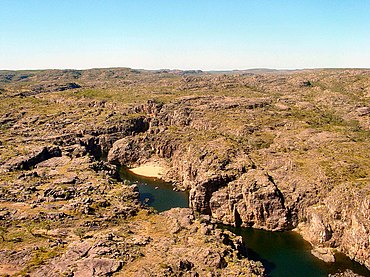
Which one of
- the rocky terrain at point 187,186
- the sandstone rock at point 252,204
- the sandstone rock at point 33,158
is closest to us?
the rocky terrain at point 187,186

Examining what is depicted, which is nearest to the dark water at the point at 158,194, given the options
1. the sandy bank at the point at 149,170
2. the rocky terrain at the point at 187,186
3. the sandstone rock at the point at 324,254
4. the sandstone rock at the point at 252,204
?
the sandy bank at the point at 149,170

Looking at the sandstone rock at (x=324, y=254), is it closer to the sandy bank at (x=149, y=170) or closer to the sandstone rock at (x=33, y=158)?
the sandy bank at (x=149, y=170)

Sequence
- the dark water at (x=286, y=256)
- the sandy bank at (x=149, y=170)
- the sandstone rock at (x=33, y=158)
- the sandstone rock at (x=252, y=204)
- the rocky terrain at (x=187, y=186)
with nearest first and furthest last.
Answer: the rocky terrain at (x=187, y=186), the dark water at (x=286, y=256), the sandstone rock at (x=252, y=204), the sandstone rock at (x=33, y=158), the sandy bank at (x=149, y=170)

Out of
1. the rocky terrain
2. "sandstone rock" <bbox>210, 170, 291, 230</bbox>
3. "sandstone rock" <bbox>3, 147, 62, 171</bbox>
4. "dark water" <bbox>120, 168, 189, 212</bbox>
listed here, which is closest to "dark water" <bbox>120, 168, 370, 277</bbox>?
the rocky terrain

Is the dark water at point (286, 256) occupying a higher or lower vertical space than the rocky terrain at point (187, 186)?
lower

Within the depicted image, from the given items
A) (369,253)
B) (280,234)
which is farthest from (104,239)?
(369,253)

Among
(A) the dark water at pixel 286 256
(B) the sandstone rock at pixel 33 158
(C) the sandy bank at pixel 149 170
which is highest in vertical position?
(B) the sandstone rock at pixel 33 158

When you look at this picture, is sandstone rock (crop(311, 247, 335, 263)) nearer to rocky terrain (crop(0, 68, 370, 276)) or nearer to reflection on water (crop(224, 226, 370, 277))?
rocky terrain (crop(0, 68, 370, 276))

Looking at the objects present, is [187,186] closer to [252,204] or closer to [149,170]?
[149,170]
